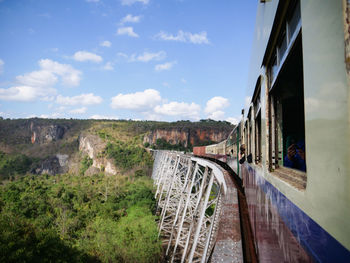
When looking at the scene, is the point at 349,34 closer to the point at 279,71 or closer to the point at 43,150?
the point at 279,71

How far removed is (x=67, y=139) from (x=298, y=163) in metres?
99.0

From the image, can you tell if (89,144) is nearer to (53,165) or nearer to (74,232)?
(53,165)

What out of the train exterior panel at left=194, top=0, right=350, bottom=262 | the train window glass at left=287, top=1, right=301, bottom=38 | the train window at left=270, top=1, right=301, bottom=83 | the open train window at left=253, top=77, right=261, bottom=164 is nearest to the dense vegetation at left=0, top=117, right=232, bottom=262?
the open train window at left=253, top=77, right=261, bottom=164

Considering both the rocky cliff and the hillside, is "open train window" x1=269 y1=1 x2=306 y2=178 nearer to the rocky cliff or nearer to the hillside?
the hillside

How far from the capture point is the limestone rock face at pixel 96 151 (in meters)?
62.8

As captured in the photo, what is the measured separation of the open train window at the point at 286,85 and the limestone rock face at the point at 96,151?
61213mm

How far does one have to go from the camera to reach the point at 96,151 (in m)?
67.4

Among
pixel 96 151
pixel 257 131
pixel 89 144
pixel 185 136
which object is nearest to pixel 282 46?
pixel 257 131

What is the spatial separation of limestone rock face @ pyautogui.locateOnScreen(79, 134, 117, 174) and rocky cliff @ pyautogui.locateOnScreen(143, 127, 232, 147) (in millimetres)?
13640

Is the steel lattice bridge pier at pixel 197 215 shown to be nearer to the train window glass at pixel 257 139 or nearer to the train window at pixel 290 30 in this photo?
the train window glass at pixel 257 139

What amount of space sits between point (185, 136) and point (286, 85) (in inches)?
2810

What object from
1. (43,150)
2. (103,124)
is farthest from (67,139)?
(103,124)

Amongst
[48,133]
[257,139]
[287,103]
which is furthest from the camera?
[48,133]

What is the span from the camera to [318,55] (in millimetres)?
794
